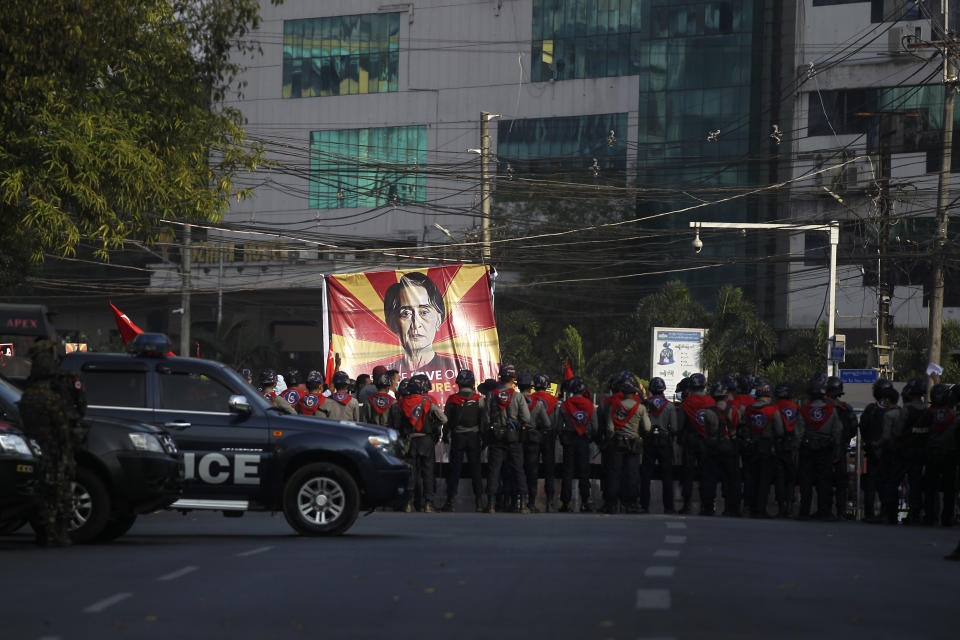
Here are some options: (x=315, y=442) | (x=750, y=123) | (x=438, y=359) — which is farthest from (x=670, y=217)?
(x=315, y=442)

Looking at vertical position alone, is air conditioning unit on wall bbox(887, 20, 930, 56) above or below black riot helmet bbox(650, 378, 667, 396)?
above

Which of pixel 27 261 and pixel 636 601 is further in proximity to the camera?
pixel 27 261

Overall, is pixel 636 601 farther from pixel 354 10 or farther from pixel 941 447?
pixel 354 10

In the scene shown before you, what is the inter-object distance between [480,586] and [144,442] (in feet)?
15.6

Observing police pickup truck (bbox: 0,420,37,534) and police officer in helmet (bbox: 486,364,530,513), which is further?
police officer in helmet (bbox: 486,364,530,513)

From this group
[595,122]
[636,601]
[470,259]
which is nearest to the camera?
[636,601]

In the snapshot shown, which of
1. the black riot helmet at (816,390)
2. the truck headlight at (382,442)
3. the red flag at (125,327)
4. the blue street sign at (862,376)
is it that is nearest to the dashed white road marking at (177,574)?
the truck headlight at (382,442)

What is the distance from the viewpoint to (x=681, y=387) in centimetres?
2230

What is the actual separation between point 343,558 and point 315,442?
9.29 feet

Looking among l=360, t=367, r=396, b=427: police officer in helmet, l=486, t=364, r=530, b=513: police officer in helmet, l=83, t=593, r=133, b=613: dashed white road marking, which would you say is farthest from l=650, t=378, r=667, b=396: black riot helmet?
l=83, t=593, r=133, b=613: dashed white road marking

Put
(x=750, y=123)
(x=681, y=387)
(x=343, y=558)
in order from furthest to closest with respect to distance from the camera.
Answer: (x=750, y=123) → (x=681, y=387) → (x=343, y=558)

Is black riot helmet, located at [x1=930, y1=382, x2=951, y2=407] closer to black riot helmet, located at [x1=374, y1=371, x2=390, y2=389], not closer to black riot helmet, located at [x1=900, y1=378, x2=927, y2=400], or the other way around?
black riot helmet, located at [x1=900, y1=378, x2=927, y2=400]

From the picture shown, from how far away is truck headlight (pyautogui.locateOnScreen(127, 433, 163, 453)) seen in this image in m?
14.0

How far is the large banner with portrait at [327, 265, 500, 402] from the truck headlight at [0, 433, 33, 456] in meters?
15.8
